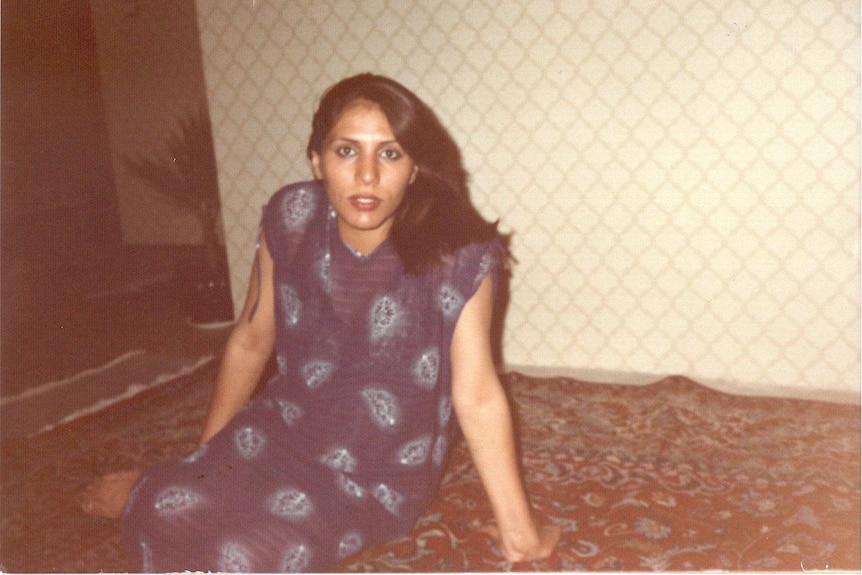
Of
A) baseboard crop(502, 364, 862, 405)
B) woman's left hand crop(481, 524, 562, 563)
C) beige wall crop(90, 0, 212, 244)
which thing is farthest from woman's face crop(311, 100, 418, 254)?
beige wall crop(90, 0, 212, 244)

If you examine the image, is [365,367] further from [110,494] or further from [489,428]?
[110,494]

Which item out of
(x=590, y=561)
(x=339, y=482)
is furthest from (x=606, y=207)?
(x=339, y=482)

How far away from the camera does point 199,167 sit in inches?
132

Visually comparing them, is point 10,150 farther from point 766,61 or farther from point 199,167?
point 766,61

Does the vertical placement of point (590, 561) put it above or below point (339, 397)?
below

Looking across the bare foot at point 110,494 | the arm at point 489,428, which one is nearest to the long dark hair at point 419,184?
the arm at point 489,428

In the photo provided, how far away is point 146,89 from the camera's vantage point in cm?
499

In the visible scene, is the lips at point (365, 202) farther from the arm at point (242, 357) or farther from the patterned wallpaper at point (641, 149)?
the patterned wallpaper at point (641, 149)

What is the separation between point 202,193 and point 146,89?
2.10 meters

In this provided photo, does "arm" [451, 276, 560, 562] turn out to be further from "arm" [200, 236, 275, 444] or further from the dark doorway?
the dark doorway

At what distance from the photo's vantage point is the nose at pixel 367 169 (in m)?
1.24

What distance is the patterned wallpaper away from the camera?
7.59ft

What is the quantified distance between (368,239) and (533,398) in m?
1.25

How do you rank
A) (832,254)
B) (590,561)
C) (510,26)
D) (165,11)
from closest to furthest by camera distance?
(590,561), (832,254), (510,26), (165,11)
